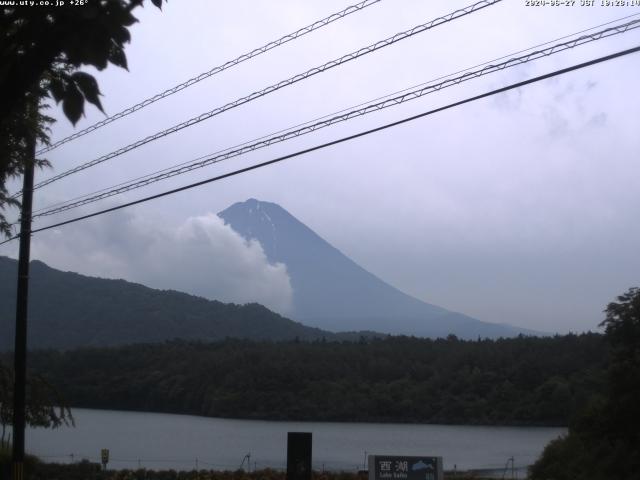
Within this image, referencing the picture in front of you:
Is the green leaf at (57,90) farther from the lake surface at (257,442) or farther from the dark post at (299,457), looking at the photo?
the lake surface at (257,442)

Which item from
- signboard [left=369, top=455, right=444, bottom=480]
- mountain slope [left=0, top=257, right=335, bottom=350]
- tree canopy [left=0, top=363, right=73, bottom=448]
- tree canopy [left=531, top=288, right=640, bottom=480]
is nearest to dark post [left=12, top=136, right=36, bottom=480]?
tree canopy [left=0, top=363, right=73, bottom=448]

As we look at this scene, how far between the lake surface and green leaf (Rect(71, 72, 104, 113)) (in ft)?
94.6

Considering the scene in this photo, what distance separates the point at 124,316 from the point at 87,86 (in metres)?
95.3

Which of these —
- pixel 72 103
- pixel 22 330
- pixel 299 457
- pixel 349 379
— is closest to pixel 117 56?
pixel 72 103

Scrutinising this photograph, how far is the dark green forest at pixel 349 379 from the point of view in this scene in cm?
4109

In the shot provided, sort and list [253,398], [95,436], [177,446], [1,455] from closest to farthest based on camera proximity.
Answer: [1,455] < [177,446] < [95,436] < [253,398]

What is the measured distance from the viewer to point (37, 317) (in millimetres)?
83188

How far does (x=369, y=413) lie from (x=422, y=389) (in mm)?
4203

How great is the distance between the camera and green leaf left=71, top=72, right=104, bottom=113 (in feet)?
15.3

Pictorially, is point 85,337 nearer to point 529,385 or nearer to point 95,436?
point 95,436

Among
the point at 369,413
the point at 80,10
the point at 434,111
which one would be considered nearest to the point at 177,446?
the point at 369,413

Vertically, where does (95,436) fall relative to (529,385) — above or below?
below

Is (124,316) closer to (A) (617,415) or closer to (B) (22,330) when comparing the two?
(B) (22,330)

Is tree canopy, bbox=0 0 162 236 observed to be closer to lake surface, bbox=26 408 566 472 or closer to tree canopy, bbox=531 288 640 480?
tree canopy, bbox=531 288 640 480
